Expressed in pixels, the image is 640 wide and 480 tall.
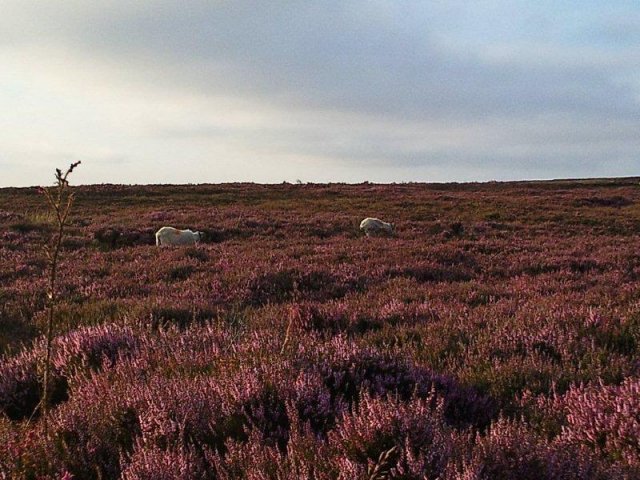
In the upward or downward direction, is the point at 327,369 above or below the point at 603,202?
below

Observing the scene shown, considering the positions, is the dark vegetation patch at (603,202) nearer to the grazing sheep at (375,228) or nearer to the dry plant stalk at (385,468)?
the grazing sheep at (375,228)

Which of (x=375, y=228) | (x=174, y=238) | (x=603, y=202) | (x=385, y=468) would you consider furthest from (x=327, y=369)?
(x=603, y=202)

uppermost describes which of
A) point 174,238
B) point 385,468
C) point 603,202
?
point 603,202

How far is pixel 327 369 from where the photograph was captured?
389 centimetres

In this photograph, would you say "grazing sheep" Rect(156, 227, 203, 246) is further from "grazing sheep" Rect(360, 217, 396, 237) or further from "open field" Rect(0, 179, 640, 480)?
"grazing sheep" Rect(360, 217, 396, 237)

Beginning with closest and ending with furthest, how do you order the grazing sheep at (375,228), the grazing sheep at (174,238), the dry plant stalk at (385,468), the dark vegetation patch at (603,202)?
the dry plant stalk at (385,468) < the grazing sheep at (174,238) < the grazing sheep at (375,228) < the dark vegetation patch at (603,202)

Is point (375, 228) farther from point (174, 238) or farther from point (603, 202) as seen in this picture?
point (603, 202)

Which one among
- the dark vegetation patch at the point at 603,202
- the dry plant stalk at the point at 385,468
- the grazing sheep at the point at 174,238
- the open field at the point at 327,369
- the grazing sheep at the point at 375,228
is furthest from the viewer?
the dark vegetation patch at the point at 603,202

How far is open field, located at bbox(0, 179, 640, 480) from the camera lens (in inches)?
105

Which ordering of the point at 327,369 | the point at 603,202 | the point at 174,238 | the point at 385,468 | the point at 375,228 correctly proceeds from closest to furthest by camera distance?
the point at 385,468 → the point at 327,369 → the point at 174,238 → the point at 375,228 → the point at 603,202

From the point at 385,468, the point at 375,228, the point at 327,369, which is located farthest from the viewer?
the point at 375,228

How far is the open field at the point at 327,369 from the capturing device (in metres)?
2.68

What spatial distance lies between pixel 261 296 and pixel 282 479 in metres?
7.11

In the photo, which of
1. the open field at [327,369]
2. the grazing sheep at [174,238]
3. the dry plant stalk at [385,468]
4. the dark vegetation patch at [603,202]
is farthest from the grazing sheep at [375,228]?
the dark vegetation patch at [603,202]
